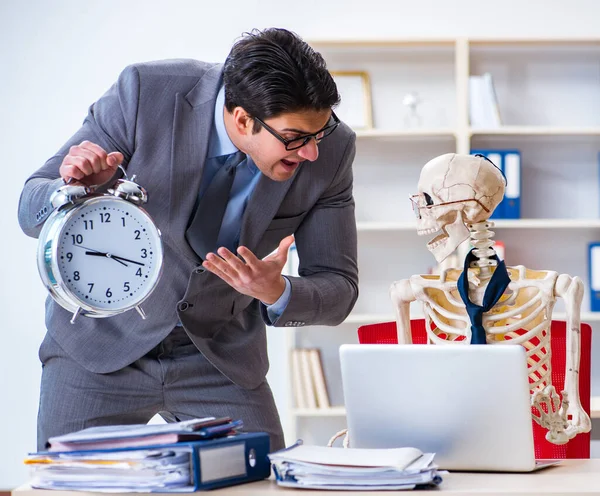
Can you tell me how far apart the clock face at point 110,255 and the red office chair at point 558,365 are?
88 cm

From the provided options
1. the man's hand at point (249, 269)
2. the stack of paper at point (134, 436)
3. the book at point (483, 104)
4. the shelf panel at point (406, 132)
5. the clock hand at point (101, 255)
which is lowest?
the stack of paper at point (134, 436)

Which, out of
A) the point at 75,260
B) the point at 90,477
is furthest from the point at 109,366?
the point at 90,477

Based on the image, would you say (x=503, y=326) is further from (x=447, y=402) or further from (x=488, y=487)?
(x=488, y=487)

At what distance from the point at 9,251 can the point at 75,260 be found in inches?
120

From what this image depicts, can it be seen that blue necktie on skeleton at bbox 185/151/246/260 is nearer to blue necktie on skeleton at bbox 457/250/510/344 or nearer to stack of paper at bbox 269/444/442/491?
blue necktie on skeleton at bbox 457/250/510/344

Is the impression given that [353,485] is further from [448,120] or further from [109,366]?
[448,120]

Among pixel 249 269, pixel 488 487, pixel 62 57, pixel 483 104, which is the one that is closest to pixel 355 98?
pixel 483 104

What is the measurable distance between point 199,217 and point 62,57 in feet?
9.17

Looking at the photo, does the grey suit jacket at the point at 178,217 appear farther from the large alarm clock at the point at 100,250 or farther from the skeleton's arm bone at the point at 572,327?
the skeleton's arm bone at the point at 572,327

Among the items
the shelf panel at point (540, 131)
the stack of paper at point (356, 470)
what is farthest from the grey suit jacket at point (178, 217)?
the shelf panel at point (540, 131)

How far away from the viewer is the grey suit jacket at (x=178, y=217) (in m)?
1.98

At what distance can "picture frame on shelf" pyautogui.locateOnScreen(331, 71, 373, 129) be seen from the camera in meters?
4.26

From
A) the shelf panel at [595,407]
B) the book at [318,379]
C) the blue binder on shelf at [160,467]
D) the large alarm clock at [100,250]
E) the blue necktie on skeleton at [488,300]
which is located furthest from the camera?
the book at [318,379]

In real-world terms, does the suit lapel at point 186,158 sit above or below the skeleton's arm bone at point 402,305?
above
